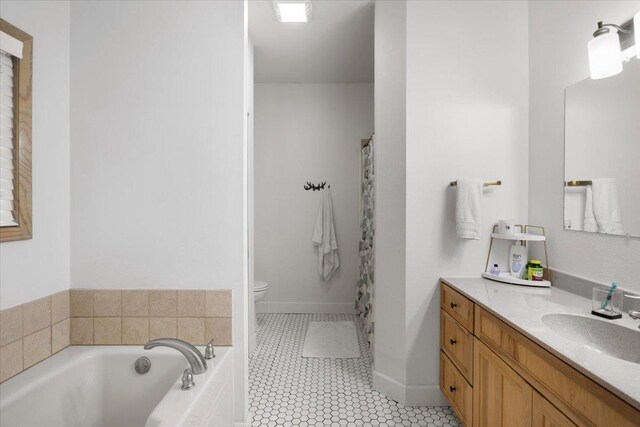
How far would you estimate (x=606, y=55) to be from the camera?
4.70 ft

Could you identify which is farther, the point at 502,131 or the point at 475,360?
the point at 502,131

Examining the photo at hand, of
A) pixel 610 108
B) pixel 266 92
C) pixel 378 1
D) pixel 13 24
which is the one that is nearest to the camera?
pixel 13 24

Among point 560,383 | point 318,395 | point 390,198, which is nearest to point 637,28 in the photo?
point 390,198

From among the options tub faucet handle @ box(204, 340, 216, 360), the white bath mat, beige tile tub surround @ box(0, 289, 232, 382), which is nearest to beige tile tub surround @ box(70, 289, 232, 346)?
beige tile tub surround @ box(0, 289, 232, 382)

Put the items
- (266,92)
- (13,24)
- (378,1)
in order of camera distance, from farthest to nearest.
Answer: (266,92) → (378,1) → (13,24)

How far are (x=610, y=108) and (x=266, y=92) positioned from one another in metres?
3.13

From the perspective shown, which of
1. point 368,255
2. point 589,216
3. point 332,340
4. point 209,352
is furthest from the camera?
point 332,340

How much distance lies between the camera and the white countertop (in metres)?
0.83

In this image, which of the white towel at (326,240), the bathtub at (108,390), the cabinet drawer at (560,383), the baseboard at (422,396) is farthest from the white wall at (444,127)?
the white towel at (326,240)

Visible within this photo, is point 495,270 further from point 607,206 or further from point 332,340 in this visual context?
point 332,340

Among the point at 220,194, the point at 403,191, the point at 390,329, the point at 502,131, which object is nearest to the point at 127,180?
the point at 220,194

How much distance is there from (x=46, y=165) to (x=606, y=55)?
259cm

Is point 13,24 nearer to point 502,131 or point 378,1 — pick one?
point 378,1

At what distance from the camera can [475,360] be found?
5.13 feet
